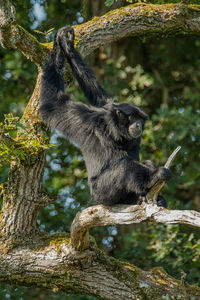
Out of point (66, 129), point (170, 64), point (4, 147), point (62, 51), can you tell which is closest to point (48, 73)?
point (62, 51)

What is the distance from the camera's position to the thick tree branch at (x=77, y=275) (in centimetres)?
611

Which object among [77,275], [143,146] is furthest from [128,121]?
[143,146]

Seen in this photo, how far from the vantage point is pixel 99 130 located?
21.6ft

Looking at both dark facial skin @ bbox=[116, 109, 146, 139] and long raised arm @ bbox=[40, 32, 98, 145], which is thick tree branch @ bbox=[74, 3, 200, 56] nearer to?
long raised arm @ bbox=[40, 32, 98, 145]

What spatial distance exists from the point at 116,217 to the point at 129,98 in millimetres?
5535

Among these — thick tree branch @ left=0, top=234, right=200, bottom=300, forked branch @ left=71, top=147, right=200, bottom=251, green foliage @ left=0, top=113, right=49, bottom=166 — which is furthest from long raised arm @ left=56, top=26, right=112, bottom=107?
thick tree branch @ left=0, top=234, right=200, bottom=300

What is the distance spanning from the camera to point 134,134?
6547 mm

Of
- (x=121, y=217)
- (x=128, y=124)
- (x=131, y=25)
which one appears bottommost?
(x=121, y=217)

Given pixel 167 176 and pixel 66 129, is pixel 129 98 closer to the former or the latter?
pixel 66 129

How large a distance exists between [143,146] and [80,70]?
398 cm

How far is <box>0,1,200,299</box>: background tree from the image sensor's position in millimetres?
9273

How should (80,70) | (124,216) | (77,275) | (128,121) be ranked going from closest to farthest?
(124,216) < (77,275) < (128,121) < (80,70)

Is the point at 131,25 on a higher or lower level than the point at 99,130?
higher

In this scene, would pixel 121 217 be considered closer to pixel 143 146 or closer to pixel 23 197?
pixel 23 197
